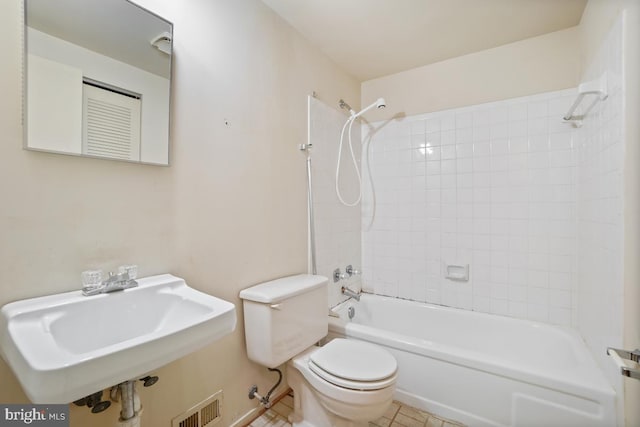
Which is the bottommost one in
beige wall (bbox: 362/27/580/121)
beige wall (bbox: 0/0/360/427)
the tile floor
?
the tile floor

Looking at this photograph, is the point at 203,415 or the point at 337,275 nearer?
the point at 203,415

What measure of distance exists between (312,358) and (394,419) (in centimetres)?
64

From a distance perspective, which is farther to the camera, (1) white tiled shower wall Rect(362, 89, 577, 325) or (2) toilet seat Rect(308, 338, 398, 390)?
(1) white tiled shower wall Rect(362, 89, 577, 325)

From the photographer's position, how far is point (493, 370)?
4.79 ft

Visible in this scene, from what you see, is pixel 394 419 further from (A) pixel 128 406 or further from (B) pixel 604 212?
(B) pixel 604 212

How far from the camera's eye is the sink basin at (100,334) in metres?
0.61

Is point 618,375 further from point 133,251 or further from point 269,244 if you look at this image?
point 133,251

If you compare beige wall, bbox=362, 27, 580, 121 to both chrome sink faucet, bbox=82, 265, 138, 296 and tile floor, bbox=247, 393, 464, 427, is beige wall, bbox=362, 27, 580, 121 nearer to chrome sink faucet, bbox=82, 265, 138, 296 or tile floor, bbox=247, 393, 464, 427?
tile floor, bbox=247, 393, 464, 427

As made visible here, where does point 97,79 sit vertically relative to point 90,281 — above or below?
above

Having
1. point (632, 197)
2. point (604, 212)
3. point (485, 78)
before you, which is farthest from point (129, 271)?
point (485, 78)

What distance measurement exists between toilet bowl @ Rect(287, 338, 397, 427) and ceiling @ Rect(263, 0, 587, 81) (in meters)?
1.92

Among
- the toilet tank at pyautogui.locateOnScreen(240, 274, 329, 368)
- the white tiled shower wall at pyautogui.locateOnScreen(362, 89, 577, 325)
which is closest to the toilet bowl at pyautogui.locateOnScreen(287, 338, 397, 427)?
the toilet tank at pyautogui.locateOnScreen(240, 274, 329, 368)

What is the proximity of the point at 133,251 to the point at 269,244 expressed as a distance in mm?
727

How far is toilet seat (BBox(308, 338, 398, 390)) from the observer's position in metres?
1.27
